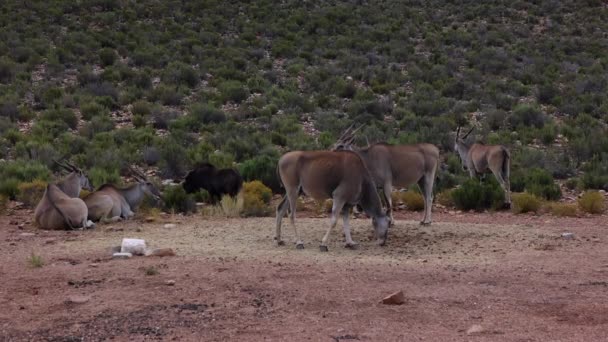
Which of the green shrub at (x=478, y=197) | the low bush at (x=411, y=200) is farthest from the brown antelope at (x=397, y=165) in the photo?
the green shrub at (x=478, y=197)

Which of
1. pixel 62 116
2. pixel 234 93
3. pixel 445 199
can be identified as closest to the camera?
pixel 445 199

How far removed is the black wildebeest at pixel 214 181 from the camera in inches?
724

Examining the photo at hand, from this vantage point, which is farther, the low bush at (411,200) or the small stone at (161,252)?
the low bush at (411,200)

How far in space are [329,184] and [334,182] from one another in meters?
0.08

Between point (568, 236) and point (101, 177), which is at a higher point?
point (568, 236)

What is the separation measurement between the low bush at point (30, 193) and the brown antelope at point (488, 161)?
10090 millimetres

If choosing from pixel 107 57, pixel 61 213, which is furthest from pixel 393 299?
pixel 107 57

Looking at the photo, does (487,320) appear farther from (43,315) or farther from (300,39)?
(300,39)

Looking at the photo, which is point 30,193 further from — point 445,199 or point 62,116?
point 62,116

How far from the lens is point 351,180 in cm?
1288

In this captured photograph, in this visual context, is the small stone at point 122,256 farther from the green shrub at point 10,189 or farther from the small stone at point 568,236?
the green shrub at point 10,189

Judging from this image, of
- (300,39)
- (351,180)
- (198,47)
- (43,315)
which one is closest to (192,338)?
(43,315)

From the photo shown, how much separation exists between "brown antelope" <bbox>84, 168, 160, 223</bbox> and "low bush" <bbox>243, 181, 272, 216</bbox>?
1947 mm

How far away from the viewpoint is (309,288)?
10148 mm
